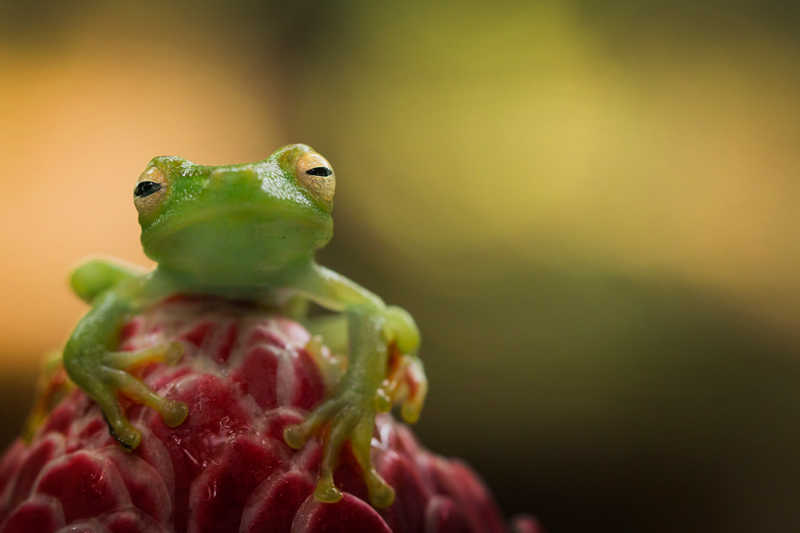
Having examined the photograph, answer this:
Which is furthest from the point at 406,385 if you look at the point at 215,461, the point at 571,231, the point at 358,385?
the point at 571,231

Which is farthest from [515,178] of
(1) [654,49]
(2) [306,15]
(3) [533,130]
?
(2) [306,15]

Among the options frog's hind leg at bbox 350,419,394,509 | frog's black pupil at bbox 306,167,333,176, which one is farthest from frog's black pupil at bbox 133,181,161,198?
frog's hind leg at bbox 350,419,394,509

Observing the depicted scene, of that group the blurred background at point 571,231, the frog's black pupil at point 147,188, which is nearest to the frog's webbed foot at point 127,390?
the frog's black pupil at point 147,188

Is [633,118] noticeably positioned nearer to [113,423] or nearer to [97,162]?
[97,162]

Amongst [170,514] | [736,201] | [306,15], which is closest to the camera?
[170,514]

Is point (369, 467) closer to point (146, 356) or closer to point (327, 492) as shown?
point (327, 492)

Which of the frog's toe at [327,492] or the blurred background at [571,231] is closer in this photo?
the frog's toe at [327,492]

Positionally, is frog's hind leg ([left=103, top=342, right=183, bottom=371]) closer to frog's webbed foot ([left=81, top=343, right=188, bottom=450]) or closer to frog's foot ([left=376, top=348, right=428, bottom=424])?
frog's webbed foot ([left=81, top=343, right=188, bottom=450])

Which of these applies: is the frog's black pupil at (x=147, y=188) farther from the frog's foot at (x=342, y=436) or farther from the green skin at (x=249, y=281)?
the frog's foot at (x=342, y=436)
